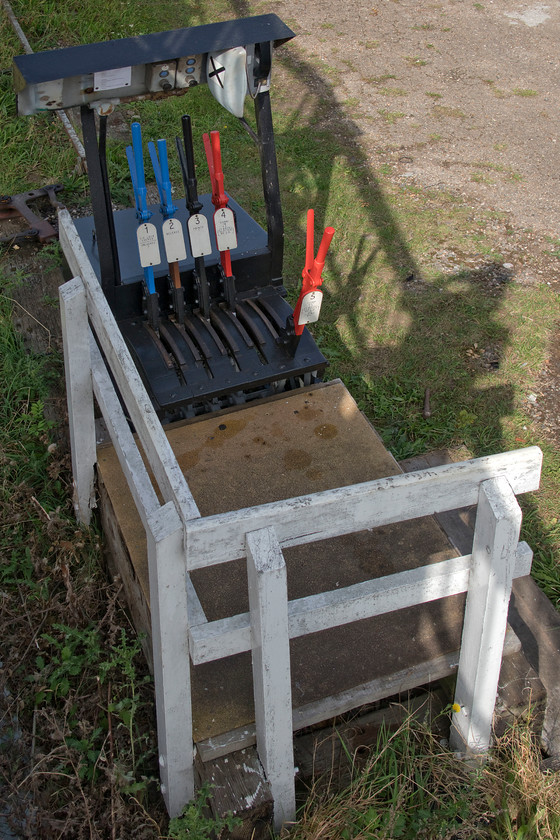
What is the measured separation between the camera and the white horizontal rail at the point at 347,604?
1.97 m

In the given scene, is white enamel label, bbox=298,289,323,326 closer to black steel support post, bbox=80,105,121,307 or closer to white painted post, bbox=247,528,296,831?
black steel support post, bbox=80,105,121,307

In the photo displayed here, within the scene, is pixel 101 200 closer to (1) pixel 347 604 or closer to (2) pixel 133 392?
(2) pixel 133 392

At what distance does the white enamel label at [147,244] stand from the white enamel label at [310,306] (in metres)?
0.61

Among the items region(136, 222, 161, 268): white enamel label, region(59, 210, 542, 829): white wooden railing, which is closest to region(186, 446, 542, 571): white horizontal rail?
region(59, 210, 542, 829): white wooden railing

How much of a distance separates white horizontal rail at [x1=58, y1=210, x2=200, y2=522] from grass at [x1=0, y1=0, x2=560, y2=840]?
877 millimetres

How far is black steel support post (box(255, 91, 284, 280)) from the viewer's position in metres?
3.19

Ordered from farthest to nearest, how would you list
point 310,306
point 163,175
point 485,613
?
point 163,175 → point 310,306 → point 485,613

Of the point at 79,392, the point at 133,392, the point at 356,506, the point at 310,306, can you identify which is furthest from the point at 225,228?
the point at 356,506

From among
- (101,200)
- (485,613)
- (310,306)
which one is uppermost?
(101,200)

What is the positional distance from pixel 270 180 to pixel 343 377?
4.03 ft

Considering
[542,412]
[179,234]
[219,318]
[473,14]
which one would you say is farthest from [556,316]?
[473,14]

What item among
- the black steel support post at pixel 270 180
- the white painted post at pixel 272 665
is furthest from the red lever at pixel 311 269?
the white painted post at pixel 272 665

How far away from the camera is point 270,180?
3355 millimetres

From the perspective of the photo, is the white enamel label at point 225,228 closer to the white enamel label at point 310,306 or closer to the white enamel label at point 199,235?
the white enamel label at point 199,235
